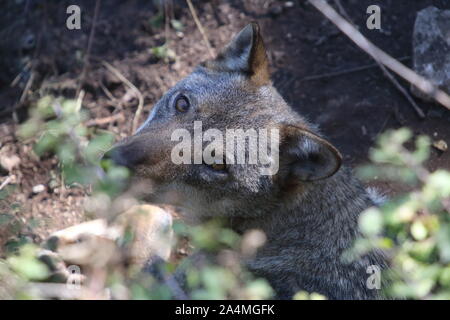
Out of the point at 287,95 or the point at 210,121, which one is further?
the point at 287,95

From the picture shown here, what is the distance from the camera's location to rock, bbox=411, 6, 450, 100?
20.9 feet

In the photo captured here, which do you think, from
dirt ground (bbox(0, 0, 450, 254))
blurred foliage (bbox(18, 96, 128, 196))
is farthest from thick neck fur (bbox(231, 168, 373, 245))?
dirt ground (bbox(0, 0, 450, 254))

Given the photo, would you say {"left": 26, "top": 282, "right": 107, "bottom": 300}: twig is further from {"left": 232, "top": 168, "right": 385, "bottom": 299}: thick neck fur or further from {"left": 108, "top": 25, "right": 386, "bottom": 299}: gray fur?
{"left": 232, "top": 168, "right": 385, "bottom": 299}: thick neck fur

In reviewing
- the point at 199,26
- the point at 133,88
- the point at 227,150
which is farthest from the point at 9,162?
the point at 227,150

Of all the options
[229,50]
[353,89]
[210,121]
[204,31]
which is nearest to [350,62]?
[353,89]

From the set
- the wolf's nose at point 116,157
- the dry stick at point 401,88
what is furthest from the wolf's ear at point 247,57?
the dry stick at point 401,88

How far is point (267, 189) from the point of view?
4500 millimetres

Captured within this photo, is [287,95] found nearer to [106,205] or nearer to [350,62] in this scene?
[350,62]

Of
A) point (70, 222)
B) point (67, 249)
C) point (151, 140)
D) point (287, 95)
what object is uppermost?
point (151, 140)

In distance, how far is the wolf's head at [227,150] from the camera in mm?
4211

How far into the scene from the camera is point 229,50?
5043 millimetres

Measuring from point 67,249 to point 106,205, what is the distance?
1311 mm
